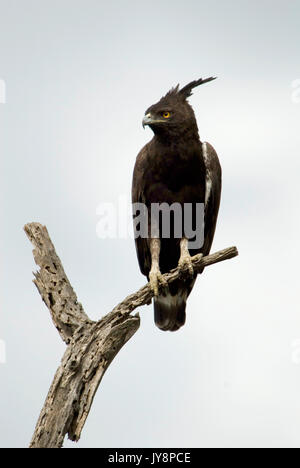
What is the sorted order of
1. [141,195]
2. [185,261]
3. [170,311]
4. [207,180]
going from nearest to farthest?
[185,261], [141,195], [207,180], [170,311]

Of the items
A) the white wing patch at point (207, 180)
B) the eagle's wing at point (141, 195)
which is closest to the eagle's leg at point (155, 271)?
the eagle's wing at point (141, 195)

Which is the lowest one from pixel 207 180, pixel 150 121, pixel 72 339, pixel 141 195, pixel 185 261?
pixel 72 339

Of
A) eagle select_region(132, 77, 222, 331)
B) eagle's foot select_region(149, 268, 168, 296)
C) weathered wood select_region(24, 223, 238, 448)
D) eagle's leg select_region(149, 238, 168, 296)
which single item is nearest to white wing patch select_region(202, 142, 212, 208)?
eagle select_region(132, 77, 222, 331)

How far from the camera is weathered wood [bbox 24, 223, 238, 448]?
8117 millimetres

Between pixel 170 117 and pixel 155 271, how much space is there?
216 cm

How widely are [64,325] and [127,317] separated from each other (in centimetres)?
75

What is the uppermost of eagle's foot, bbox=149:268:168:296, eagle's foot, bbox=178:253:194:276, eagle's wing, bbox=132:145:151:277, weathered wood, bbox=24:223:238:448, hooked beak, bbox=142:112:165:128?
hooked beak, bbox=142:112:165:128

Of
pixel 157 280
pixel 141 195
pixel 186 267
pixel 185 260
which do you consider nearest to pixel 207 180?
pixel 141 195

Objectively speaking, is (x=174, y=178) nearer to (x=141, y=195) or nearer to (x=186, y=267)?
(x=141, y=195)

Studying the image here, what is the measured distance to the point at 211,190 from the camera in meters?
10.9

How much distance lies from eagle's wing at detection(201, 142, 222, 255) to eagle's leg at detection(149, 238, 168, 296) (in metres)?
0.80

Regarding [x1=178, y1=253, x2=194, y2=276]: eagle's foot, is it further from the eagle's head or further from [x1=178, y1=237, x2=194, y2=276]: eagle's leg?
the eagle's head
